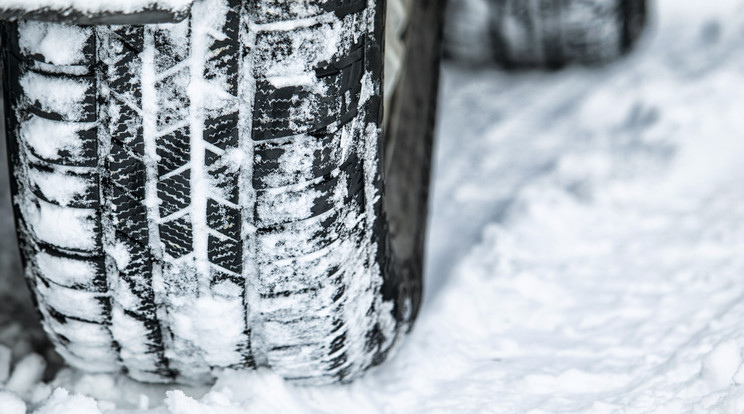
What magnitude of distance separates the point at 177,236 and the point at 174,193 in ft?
0.18

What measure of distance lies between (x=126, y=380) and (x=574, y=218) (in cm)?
90

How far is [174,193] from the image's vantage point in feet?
2.89

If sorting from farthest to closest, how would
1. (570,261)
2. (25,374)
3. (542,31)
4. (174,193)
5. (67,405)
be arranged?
(542,31), (570,261), (25,374), (67,405), (174,193)

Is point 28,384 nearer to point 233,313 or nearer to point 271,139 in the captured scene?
point 233,313

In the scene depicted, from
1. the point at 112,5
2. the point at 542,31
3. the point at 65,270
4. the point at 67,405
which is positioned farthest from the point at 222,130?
the point at 542,31

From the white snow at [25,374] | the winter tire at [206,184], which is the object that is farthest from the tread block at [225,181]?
the white snow at [25,374]

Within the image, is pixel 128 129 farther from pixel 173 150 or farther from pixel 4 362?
pixel 4 362

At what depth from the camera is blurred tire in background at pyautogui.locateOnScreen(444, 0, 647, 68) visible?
6.13 ft

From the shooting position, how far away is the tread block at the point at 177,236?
2.95 feet

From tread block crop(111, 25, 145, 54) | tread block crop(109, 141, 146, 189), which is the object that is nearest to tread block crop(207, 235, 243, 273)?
tread block crop(109, 141, 146, 189)

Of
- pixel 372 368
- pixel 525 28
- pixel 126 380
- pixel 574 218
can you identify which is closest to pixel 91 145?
pixel 126 380

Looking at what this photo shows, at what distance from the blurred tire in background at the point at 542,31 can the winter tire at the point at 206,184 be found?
0.99 m

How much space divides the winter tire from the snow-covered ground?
3.8 inches

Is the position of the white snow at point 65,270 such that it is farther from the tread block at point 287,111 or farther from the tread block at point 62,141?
the tread block at point 287,111
